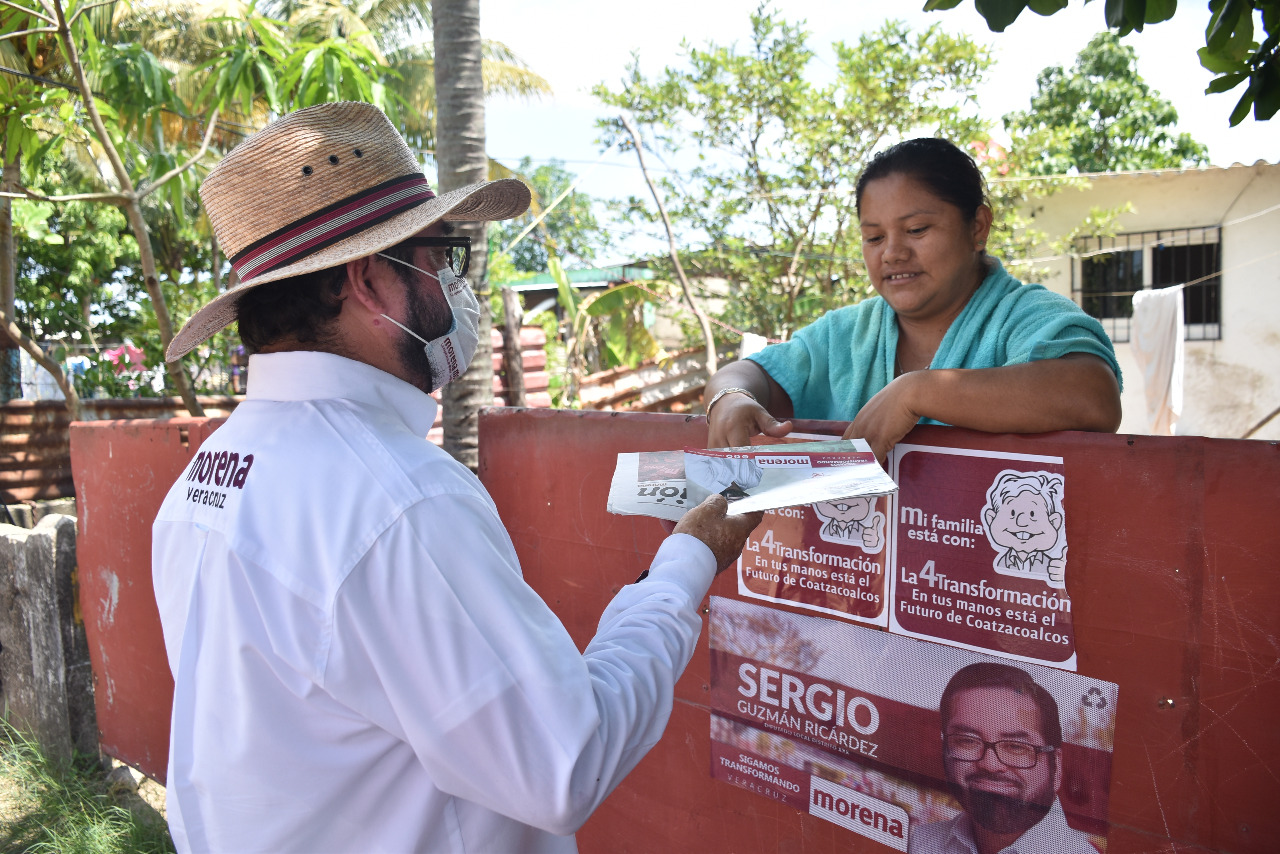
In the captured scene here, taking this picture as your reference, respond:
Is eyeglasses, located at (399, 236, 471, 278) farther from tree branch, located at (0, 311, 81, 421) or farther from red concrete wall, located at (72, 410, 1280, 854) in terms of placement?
tree branch, located at (0, 311, 81, 421)

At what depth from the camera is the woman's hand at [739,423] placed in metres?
1.97

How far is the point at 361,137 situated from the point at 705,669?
62.3 inches

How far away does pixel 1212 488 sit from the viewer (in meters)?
1.56

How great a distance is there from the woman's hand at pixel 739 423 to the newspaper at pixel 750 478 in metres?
0.22

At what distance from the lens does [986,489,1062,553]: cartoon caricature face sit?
1.74 meters

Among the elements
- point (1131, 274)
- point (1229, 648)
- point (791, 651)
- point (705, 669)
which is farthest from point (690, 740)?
point (1131, 274)

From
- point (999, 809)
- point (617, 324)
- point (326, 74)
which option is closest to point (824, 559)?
point (999, 809)

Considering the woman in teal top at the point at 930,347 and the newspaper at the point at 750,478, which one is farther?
the woman in teal top at the point at 930,347

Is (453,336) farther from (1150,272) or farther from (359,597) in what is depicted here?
(1150,272)

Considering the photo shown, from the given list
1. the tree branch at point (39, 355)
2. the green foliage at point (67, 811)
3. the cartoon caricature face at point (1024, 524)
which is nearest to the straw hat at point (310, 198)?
the cartoon caricature face at point (1024, 524)

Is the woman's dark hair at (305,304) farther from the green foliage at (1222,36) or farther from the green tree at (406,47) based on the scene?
the green tree at (406,47)

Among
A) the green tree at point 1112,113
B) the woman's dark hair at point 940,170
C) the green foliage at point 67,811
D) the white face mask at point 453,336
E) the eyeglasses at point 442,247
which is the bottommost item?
the green foliage at point 67,811

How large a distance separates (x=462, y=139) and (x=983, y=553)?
11.0 feet

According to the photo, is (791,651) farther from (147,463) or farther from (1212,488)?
(147,463)
